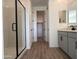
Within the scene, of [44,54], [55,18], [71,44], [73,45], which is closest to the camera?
[73,45]

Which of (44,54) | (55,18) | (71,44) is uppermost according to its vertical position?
(55,18)

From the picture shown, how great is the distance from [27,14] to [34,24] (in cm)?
339

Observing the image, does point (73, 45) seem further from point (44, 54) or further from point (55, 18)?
point (55, 18)

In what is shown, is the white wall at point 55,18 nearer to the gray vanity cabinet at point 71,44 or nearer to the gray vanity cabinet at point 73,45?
the gray vanity cabinet at point 71,44

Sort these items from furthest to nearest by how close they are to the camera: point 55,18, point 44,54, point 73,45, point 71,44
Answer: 1. point 55,18
2. point 44,54
3. point 71,44
4. point 73,45

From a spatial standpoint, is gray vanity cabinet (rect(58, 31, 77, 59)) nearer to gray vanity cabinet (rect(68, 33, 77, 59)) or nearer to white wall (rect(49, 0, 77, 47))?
gray vanity cabinet (rect(68, 33, 77, 59))

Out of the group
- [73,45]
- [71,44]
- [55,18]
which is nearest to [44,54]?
[71,44]

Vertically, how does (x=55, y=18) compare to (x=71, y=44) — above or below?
above

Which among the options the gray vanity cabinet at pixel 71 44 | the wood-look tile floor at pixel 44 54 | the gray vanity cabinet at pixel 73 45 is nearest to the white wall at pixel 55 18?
the wood-look tile floor at pixel 44 54

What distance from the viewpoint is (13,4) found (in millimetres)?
3361

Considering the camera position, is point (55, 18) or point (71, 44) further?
point (55, 18)

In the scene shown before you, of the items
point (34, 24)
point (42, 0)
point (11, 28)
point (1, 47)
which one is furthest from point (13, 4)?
point (34, 24)

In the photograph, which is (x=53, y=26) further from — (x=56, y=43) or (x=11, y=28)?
(x=11, y=28)

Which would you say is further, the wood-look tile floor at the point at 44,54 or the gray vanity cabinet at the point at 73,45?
the wood-look tile floor at the point at 44,54
